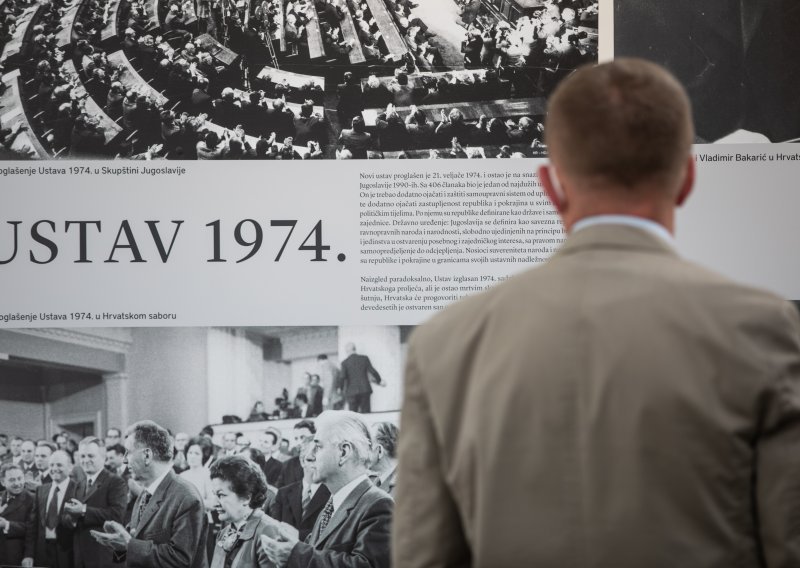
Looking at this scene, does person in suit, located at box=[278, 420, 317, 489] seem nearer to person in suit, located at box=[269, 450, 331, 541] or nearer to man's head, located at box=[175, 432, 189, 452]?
person in suit, located at box=[269, 450, 331, 541]

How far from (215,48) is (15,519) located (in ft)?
7.12

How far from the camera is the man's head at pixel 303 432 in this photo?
14.0ft

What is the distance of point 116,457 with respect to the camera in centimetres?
431

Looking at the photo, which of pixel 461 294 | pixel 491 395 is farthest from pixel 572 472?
pixel 461 294

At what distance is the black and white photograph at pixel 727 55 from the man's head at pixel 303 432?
80.1 inches

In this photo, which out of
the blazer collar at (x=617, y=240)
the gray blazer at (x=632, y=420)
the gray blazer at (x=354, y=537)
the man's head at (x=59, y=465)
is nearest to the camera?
the gray blazer at (x=632, y=420)

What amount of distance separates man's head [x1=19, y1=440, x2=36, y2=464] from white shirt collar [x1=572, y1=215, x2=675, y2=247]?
138 inches

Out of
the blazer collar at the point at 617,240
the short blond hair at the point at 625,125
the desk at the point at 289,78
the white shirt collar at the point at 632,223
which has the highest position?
the desk at the point at 289,78

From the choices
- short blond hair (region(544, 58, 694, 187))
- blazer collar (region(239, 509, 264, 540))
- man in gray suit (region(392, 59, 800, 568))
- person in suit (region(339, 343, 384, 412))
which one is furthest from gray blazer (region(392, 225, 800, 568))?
blazer collar (region(239, 509, 264, 540))

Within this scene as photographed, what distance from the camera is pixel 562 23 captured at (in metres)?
4.34

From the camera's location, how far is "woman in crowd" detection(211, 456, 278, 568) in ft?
14.2

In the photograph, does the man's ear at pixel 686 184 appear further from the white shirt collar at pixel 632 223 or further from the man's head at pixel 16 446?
the man's head at pixel 16 446

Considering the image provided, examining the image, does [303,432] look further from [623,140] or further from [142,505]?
[623,140]

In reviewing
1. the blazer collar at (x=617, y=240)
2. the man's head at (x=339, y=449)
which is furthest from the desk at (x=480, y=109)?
the blazer collar at (x=617, y=240)
